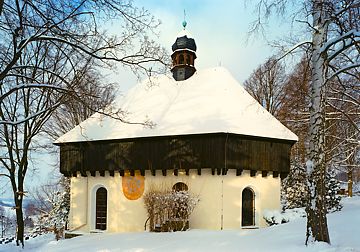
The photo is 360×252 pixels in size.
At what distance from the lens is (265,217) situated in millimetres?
15898

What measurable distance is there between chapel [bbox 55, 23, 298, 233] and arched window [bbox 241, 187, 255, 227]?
0.14 ft

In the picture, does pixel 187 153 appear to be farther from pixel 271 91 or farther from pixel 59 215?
pixel 271 91

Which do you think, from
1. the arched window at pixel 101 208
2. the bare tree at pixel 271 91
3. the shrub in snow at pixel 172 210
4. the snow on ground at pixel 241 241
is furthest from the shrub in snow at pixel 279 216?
the bare tree at pixel 271 91

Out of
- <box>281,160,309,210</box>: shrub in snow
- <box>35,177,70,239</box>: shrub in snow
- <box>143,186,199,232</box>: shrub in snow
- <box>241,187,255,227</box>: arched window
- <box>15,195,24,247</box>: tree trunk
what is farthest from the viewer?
<box>35,177,70,239</box>: shrub in snow

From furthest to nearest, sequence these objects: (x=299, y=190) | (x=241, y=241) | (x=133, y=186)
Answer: (x=299, y=190) < (x=133, y=186) < (x=241, y=241)

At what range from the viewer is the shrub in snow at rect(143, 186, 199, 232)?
1434cm

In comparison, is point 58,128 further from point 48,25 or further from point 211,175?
point 48,25

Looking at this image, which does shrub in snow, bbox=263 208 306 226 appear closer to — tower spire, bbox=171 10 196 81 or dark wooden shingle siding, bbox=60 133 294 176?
dark wooden shingle siding, bbox=60 133 294 176

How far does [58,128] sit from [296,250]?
21.0 m

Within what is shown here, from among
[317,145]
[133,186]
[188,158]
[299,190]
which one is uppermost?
[317,145]

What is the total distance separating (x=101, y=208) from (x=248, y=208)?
22.0 feet

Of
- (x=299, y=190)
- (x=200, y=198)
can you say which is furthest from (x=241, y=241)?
(x=299, y=190)

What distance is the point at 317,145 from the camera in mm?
9008

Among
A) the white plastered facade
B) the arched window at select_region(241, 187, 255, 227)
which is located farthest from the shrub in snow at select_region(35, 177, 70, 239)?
the arched window at select_region(241, 187, 255, 227)
